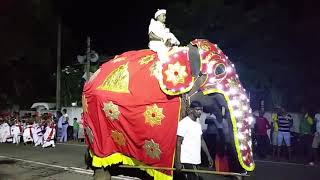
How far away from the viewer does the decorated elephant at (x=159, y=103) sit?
6.74 meters

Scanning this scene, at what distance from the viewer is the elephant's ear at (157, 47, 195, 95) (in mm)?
6938

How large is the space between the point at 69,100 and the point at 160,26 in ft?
71.7

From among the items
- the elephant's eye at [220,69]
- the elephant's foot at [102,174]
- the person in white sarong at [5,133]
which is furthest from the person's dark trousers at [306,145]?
the person in white sarong at [5,133]

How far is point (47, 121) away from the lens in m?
20.2

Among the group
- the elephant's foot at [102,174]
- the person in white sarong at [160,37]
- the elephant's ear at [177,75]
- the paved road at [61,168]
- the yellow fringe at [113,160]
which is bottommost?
the paved road at [61,168]

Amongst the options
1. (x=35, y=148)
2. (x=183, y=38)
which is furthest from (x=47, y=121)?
(x=183, y=38)

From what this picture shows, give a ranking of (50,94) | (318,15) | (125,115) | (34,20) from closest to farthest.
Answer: (125,115), (318,15), (34,20), (50,94)

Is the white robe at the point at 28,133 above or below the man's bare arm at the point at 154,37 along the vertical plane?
below

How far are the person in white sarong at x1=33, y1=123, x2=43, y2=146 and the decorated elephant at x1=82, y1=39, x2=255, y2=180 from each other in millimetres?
12665

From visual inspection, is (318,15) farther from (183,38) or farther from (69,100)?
(69,100)

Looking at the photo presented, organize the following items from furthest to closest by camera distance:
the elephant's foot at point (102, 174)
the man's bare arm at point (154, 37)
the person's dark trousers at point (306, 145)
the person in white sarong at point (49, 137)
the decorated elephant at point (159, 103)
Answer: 1. the person in white sarong at point (49, 137)
2. the person's dark trousers at point (306, 145)
3. the elephant's foot at point (102, 174)
4. the man's bare arm at point (154, 37)
5. the decorated elephant at point (159, 103)

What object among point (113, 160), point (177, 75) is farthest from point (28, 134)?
point (177, 75)

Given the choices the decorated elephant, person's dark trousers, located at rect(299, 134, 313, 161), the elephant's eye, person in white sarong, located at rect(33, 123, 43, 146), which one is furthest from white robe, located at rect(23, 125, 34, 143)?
the elephant's eye

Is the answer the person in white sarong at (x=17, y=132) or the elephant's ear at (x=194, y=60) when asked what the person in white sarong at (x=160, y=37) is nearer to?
the elephant's ear at (x=194, y=60)
